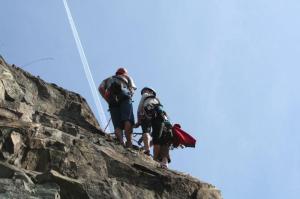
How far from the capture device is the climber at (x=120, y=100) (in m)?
15.1

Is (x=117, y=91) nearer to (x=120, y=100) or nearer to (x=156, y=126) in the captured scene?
(x=120, y=100)

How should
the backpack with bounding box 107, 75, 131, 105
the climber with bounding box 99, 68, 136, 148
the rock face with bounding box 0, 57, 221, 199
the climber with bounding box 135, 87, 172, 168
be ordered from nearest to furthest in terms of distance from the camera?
1. the rock face with bounding box 0, 57, 221, 199
2. the climber with bounding box 99, 68, 136, 148
3. the climber with bounding box 135, 87, 172, 168
4. the backpack with bounding box 107, 75, 131, 105

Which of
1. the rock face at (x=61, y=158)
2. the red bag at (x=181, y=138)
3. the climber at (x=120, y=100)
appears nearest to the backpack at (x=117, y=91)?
the climber at (x=120, y=100)

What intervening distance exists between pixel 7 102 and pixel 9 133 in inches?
93.0

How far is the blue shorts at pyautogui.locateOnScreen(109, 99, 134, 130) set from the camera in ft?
49.8

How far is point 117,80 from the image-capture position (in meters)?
15.6

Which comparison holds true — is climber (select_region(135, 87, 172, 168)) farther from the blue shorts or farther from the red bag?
the blue shorts

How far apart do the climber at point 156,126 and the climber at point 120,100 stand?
1.15 feet

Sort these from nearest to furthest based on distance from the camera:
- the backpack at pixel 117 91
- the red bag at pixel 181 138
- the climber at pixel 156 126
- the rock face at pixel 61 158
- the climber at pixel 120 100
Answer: the rock face at pixel 61 158, the climber at pixel 120 100, the climber at pixel 156 126, the backpack at pixel 117 91, the red bag at pixel 181 138

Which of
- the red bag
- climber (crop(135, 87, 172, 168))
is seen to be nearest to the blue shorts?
climber (crop(135, 87, 172, 168))

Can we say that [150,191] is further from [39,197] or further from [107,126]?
[107,126]

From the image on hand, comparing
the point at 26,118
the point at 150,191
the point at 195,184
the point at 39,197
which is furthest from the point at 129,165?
the point at 39,197

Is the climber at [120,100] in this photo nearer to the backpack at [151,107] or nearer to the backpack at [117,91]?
the backpack at [117,91]

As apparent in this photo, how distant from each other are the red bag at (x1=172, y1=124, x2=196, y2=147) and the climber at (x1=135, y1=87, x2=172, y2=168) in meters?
0.14
